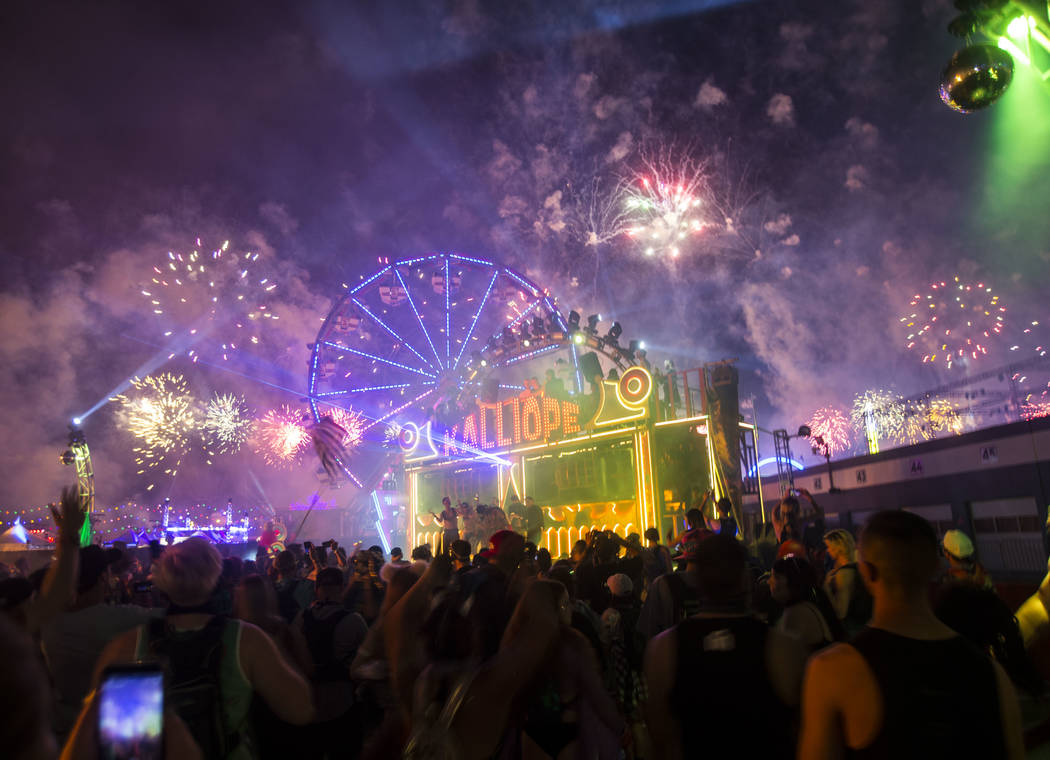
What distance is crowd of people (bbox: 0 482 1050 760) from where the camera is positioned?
196 centimetres

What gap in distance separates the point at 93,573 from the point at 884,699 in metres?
3.91

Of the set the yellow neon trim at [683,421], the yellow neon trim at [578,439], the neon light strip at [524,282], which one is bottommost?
the yellow neon trim at [578,439]

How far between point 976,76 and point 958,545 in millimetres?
4082

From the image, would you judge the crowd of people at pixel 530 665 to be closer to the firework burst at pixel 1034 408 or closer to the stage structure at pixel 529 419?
the stage structure at pixel 529 419

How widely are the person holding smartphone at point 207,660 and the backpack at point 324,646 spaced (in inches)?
67.2

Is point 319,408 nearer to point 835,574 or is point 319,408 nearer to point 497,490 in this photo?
point 497,490

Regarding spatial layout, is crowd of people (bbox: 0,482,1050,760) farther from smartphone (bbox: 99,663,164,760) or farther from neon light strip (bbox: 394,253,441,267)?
neon light strip (bbox: 394,253,441,267)

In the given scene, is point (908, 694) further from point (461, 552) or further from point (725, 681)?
point (461, 552)

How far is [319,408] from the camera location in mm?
24156

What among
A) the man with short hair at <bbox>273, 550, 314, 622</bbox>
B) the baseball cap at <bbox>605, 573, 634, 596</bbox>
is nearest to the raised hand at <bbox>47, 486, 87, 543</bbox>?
the man with short hair at <bbox>273, 550, 314, 622</bbox>

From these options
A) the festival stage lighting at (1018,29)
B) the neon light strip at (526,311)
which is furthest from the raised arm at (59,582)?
the neon light strip at (526,311)

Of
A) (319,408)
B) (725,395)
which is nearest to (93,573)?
(725,395)

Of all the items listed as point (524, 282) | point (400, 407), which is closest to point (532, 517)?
point (524, 282)

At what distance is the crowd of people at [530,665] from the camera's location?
6.41 feet
